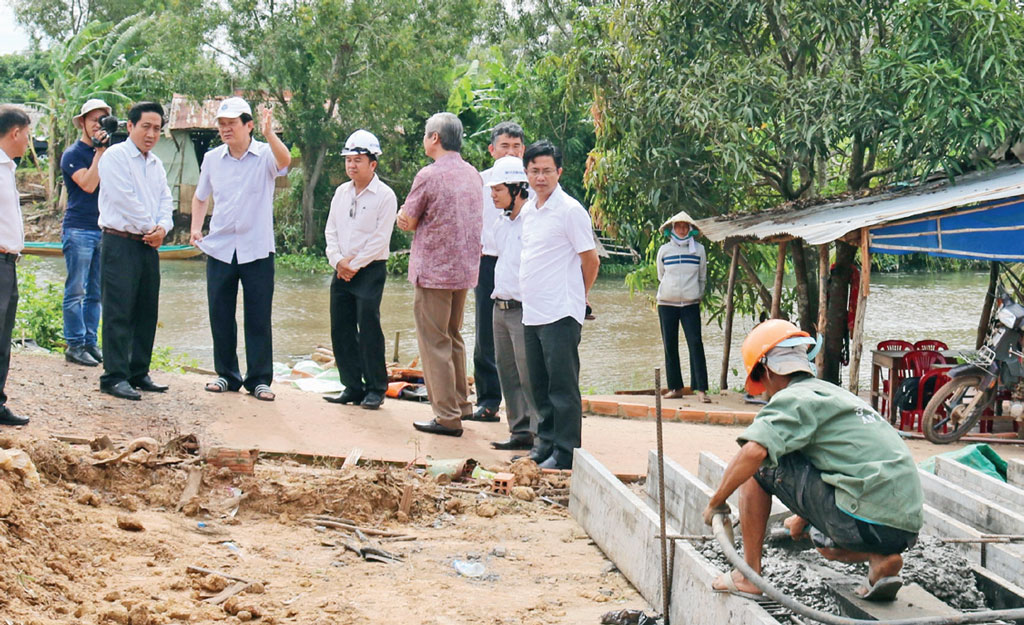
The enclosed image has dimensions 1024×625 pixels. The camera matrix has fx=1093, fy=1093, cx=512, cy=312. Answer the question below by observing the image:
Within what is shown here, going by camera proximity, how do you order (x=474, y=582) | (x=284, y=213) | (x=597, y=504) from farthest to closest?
(x=284, y=213)
(x=597, y=504)
(x=474, y=582)

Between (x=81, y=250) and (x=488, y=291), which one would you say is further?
(x=81, y=250)

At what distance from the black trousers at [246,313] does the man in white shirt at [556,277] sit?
206 cm

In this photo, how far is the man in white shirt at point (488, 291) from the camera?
25.4 feet

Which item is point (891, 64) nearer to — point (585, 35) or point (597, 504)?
point (585, 35)

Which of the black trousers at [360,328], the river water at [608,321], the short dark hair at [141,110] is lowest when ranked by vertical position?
the river water at [608,321]

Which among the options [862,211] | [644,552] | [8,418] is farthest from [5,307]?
[862,211]

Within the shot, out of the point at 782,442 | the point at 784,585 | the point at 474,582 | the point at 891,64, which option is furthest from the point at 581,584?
the point at 891,64

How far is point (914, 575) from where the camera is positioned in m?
4.30

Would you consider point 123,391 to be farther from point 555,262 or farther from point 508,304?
point 555,262

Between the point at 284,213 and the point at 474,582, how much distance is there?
2685 centimetres

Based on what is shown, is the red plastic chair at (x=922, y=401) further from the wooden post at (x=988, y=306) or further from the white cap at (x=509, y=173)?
the white cap at (x=509, y=173)

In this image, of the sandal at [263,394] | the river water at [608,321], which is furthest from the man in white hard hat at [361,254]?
the river water at [608,321]

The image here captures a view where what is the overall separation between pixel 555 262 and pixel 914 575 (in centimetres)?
282

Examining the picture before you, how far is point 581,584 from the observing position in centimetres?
490
